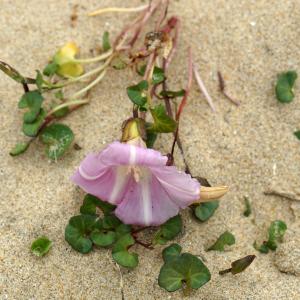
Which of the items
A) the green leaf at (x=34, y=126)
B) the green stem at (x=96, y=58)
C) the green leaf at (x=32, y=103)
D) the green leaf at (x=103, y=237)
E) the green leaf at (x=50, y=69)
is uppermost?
the green stem at (x=96, y=58)

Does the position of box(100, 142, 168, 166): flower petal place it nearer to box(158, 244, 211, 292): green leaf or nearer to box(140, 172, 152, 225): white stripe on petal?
box(140, 172, 152, 225): white stripe on petal

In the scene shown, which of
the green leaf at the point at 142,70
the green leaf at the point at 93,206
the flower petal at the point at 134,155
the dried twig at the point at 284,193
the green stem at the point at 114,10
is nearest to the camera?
the flower petal at the point at 134,155

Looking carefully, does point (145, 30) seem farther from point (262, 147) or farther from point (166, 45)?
point (262, 147)

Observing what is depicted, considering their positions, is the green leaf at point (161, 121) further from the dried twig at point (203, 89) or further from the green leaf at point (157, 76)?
the dried twig at point (203, 89)

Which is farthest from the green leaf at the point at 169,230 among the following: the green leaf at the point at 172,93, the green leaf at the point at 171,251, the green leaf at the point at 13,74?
the green leaf at the point at 13,74

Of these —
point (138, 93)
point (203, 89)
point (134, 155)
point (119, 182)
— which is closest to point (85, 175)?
point (119, 182)

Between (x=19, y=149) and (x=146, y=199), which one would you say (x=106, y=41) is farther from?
(x=146, y=199)
